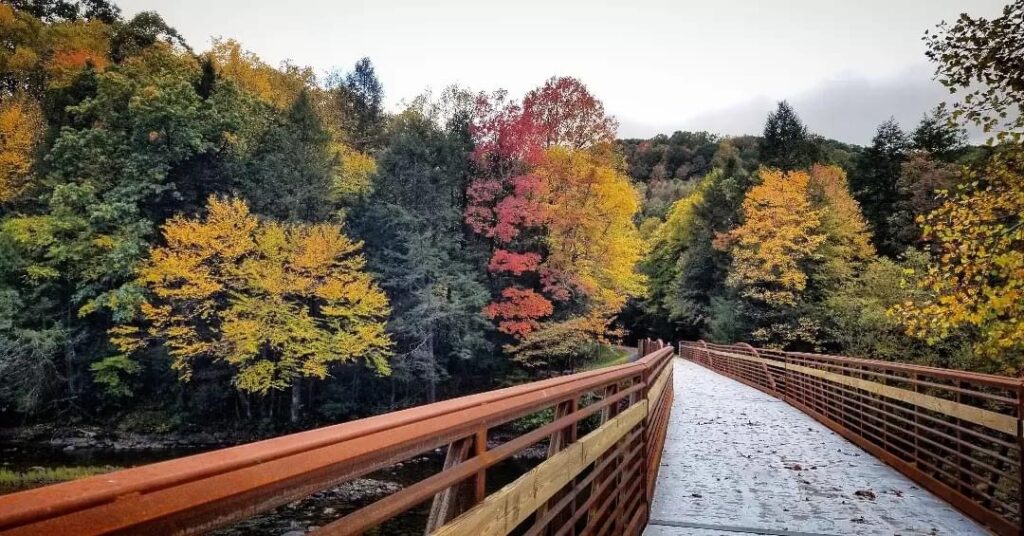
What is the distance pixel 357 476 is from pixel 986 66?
347 inches

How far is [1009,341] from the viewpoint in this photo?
672cm

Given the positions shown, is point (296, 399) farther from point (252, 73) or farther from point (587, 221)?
point (252, 73)

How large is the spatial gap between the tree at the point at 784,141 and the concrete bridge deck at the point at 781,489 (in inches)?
1429

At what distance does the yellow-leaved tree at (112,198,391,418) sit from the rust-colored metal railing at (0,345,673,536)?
2168 centimetres

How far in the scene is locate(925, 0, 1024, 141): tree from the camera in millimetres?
6703

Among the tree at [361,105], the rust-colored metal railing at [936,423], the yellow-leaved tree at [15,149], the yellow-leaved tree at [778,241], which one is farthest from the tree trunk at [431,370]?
the tree at [361,105]

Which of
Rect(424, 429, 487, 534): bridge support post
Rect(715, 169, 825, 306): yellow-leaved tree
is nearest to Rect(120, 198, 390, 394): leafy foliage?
Rect(715, 169, 825, 306): yellow-leaved tree

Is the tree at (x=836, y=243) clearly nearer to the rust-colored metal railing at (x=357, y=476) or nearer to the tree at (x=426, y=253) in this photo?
the tree at (x=426, y=253)

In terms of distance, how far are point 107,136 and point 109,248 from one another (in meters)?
5.88

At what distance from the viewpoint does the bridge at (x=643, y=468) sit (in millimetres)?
957

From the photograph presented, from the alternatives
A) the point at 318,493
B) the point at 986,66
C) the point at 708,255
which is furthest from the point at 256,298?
the point at 708,255

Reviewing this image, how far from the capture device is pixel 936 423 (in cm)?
702

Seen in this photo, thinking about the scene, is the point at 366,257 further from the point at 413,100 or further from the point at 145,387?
the point at 413,100

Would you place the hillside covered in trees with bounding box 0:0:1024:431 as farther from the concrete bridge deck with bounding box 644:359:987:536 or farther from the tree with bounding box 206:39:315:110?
the concrete bridge deck with bounding box 644:359:987:536
